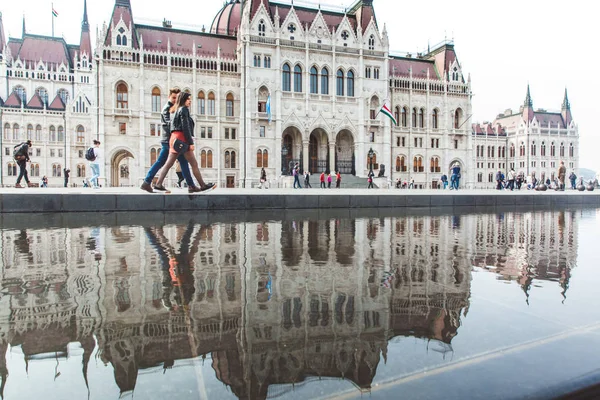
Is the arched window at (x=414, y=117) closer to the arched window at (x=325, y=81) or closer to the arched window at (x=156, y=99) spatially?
the arched window at (x=325, y=81)

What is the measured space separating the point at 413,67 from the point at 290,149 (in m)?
22.1

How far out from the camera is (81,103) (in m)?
63.6

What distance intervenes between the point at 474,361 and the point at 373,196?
12.1 m

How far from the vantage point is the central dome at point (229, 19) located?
5203cm

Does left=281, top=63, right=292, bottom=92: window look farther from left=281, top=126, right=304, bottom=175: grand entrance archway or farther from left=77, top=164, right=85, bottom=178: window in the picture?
left=77, top=164, right=85, bottom=178: window

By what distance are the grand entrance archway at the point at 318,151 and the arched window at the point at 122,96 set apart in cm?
1954

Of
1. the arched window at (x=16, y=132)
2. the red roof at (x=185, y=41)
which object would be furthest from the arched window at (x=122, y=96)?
the arched window at (x=16, y=132)

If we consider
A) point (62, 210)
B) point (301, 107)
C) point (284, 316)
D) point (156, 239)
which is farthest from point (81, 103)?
point (284, 316)

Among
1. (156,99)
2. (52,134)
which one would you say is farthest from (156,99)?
(52,134)

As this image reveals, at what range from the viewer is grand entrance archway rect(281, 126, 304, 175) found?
45562mm

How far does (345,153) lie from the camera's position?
48.6 meters

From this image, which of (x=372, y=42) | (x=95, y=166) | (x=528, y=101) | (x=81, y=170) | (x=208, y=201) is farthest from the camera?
(x=528, y=101)

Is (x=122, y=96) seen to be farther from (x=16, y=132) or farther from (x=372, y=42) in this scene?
(x=16, y=132)

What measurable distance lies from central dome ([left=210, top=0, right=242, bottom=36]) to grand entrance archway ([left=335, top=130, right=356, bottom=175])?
18.5 meters
